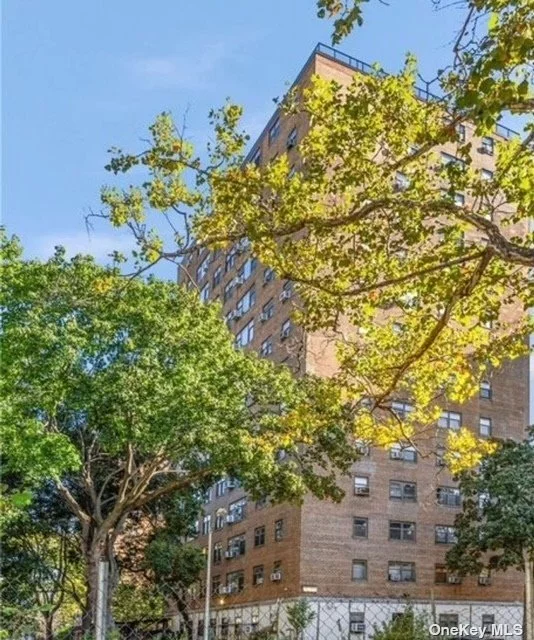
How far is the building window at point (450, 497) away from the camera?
36.2 meters

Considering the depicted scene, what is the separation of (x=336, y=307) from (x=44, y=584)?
83.1 feet

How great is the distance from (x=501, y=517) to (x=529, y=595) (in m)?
2.86

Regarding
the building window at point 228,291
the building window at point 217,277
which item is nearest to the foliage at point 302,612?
the building window at point 228,291

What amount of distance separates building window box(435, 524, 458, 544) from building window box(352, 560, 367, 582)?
4.01 metres

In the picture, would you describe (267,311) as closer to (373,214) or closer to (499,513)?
(499,513)

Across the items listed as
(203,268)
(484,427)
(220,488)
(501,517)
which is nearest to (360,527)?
(501,517)

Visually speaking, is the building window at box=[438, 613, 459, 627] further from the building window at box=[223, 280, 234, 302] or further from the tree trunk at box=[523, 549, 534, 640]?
the building window at box=[223, 280, 234, 302]

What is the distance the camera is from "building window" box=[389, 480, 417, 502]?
35219 millimetres

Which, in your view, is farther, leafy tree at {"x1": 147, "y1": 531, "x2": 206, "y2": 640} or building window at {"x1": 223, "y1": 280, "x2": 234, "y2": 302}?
building window at {"x1": 223, "y1": 280, "x2": 234, "y2": 302}

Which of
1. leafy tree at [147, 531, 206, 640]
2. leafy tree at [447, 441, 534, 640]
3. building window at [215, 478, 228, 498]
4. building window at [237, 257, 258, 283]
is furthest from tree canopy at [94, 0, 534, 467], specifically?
building window at [215, 478, 228, 498]

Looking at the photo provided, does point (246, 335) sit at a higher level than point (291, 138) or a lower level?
lower

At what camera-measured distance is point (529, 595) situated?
29031mm

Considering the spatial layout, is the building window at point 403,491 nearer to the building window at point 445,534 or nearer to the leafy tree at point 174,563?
the building window at point 445,534

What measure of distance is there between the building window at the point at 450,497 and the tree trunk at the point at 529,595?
614 centimetres
